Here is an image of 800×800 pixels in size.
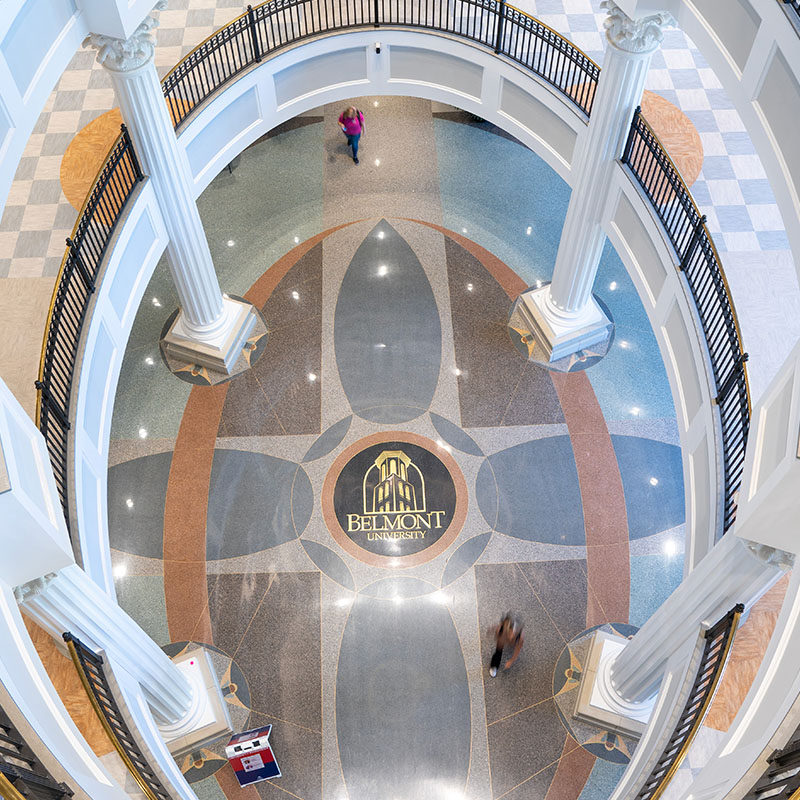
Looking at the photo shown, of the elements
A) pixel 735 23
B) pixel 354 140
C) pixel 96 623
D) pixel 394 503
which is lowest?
pixel 96 623

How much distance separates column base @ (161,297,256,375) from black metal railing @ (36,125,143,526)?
266 cm

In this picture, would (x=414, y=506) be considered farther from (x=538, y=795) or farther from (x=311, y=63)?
(x=311, y=63)

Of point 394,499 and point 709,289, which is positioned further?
point 394,499

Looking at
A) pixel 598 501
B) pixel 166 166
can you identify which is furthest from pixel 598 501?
pixel 166 166

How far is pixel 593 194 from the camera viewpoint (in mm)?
8453

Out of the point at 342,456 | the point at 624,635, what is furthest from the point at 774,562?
the point at 342,456

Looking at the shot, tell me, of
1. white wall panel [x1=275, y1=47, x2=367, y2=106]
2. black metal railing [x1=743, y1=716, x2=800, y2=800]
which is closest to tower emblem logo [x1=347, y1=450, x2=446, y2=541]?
white wall panel [x1=275, y1=47, x2=367, y2=106]

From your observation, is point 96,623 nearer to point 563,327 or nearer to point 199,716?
point 199,716

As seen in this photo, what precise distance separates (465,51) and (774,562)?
6762mm

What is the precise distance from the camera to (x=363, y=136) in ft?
41.4

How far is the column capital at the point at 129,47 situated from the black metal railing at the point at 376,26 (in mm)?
1386

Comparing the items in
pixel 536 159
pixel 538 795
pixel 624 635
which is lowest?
pixel 538 795

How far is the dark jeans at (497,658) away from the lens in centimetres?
794

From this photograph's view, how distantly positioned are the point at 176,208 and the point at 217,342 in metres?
2.15
